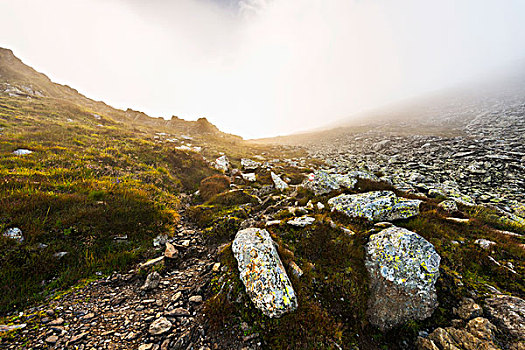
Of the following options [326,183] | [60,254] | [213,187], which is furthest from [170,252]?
[326,183]

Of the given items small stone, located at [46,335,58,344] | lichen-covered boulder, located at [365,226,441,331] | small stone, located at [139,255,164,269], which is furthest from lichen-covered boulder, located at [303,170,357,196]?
small stone, located at [46,335,58,344]

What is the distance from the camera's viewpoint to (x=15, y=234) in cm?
511

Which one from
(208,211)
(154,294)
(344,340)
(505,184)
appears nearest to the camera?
(344,340)

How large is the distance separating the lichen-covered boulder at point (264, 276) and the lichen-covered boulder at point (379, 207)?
4.30 m

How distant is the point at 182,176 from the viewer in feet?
47.3

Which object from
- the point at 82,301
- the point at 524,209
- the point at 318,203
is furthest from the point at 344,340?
the point at 524,209

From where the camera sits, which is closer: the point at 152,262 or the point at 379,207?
the point at 152,262

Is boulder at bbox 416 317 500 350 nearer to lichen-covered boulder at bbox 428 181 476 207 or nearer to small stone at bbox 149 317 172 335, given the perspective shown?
small stone at bbox 149 317 172 335

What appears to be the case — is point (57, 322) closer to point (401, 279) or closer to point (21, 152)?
point (401, 279)

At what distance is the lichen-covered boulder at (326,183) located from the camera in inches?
405

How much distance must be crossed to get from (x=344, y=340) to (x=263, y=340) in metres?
2.13

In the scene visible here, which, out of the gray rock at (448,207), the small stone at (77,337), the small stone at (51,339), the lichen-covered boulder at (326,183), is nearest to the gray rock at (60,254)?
the small stone at (51,339)

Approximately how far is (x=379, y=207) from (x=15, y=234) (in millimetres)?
12964

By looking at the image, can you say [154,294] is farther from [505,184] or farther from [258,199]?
[505,184]
